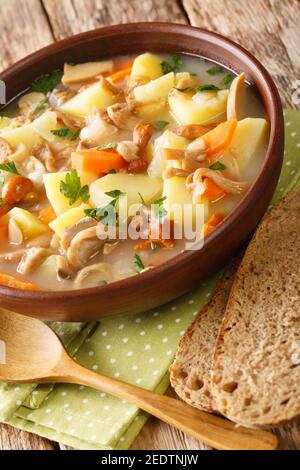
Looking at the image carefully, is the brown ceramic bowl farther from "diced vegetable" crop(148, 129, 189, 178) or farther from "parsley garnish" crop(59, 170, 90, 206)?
"parsley garnish" crop(59, 170, 90, 206)

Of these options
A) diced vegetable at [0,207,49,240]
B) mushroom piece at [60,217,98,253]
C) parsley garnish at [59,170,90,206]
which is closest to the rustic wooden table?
parsley garnish at [59,170,90,206]

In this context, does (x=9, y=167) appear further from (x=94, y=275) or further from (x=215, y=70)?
(x=215, y=70)

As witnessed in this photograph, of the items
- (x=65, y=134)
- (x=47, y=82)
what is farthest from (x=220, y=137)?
(x=47, y=82)

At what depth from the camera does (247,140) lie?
3.67 m

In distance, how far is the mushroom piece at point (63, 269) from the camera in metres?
3.49

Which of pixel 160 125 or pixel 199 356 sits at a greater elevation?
pixel 160 125

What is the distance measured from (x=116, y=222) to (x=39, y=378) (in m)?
0.77

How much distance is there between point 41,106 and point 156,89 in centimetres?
69

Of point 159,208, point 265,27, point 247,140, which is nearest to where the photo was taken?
point 159,208

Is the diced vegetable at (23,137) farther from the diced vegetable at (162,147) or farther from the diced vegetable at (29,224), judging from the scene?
the diced vegetable at (162,147)

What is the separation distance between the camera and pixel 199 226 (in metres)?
3.46

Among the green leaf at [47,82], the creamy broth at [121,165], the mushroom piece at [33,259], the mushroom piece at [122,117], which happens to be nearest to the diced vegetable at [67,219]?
the creamy broth at [121,165]

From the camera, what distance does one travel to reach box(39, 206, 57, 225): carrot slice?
378 centimetres

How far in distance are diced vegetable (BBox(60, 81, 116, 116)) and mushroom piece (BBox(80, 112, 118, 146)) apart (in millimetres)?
156
